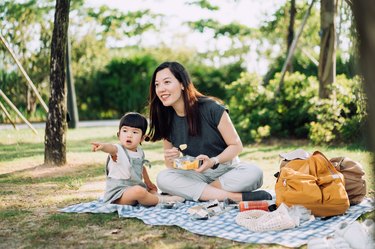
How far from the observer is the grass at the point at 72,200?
3.12m

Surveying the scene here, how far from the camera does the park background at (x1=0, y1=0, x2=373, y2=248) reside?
339 centimetres

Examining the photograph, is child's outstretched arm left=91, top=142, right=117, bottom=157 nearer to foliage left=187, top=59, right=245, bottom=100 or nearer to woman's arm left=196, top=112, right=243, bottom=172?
woman's arm left=196, top=112, right=243, bottom=172

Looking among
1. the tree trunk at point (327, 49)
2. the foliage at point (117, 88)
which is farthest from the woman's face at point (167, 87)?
the foliage at point (117, 88)

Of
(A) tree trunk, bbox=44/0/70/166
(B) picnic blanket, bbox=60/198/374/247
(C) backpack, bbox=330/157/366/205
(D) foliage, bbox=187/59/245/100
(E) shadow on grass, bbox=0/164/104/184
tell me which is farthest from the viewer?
(D) foliage, bbox=187/59/245/100

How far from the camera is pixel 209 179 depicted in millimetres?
4320

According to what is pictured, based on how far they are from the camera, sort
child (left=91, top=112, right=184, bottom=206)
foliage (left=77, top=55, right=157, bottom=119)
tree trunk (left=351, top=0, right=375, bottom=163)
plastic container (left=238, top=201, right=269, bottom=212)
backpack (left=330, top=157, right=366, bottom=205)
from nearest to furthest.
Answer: tree trunk (left=351, top=0, right=375, bottom=163), plastic container (left=238, top=201, right=269, bottom=212), backpack (left=330, top=157, right=366, bottom=205), child (left=91, top=112, right=184, bottom=206), foliage (left=77, top=55, right=157, bottom=119)

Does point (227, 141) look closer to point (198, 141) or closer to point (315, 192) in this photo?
point (198, 141)

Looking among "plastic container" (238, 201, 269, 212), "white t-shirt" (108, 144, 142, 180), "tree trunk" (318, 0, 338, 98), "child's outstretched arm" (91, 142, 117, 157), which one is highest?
"tree trunk" (318, 0, 338, 98)

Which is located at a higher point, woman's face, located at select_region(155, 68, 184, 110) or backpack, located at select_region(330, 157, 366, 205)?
woman's face, located at select_region(155, 68, 184, 110)

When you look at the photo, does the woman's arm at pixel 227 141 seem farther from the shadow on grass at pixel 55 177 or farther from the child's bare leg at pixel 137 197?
the shadow on grass at pixel 55 177

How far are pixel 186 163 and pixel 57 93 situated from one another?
2754mm

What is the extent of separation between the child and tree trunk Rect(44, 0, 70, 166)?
221 cm

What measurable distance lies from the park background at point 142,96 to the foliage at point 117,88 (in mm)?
34

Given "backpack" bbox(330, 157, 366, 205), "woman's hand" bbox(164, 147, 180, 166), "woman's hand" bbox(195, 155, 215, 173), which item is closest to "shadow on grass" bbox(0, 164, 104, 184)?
"woman's hand" bbox(164, 147, 180, 166)
